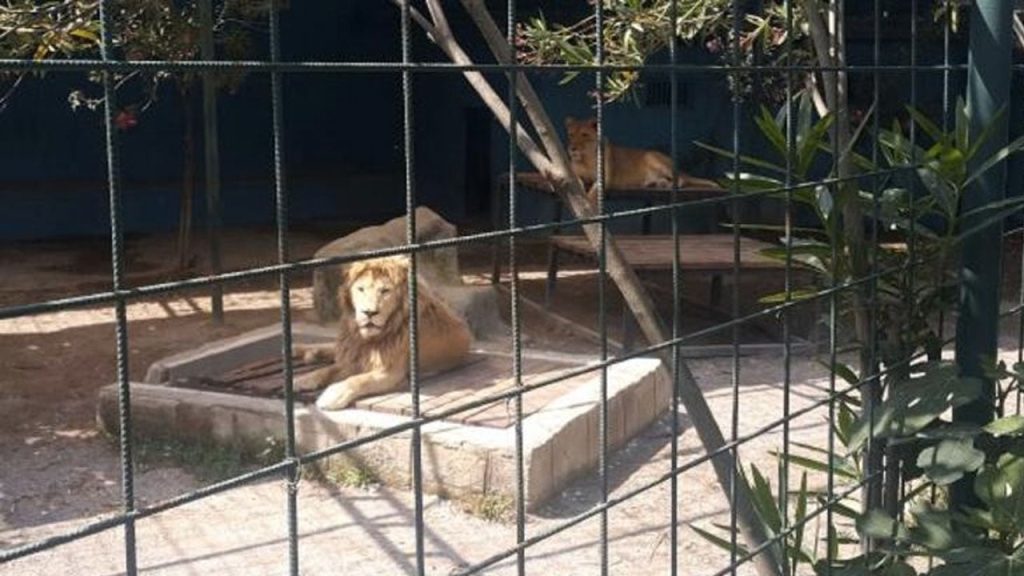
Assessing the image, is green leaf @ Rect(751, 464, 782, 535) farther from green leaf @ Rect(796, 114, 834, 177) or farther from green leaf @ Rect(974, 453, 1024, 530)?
green leaf @ Rect(796, 114, 834, 177)

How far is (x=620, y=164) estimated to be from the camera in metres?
9.70

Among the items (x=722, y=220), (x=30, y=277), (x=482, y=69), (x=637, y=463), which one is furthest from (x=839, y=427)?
(x=30, y=277)

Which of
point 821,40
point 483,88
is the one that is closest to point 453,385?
point 821,40

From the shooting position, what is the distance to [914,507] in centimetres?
279

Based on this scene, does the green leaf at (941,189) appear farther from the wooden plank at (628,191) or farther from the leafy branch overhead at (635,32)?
the wooden plank at (628,191)

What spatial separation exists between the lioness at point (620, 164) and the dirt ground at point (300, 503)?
1.91 m

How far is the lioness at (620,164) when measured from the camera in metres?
9.14

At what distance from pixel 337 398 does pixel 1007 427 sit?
10.2 feet

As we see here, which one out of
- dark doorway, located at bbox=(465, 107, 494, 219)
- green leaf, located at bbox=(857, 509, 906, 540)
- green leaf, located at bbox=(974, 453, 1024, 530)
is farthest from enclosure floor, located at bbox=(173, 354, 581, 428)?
dark doorway, located at bbox=(465, 107, 494, 219)

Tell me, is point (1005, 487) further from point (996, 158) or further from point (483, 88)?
point (483, 88)

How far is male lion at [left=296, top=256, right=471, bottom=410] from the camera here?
5.09 m

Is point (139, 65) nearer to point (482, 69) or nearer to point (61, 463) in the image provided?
point (482, 69)

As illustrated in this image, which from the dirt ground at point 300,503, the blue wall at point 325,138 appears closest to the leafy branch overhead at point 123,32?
the dirt ground at point 300,503

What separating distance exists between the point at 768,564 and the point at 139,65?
1664mm
